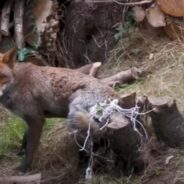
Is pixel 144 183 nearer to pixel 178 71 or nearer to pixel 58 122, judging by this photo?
pixel 58 122

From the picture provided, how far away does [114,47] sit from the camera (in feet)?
25.9

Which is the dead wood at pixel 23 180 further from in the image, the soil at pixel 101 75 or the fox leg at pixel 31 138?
the fox leg at pixel 31 138

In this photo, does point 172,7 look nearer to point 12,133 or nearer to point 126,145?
point 12,133

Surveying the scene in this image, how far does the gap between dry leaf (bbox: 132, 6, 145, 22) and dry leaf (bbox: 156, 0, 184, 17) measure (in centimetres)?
28

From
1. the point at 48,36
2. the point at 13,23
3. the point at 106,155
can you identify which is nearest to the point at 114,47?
the point at 48,36

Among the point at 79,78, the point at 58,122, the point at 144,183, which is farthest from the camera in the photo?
the point at 58,122

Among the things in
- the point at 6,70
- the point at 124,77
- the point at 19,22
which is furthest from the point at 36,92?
the point at 19,22

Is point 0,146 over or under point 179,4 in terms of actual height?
under

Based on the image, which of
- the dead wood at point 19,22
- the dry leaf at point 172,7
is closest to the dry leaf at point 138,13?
the dry leaf at point 172,7

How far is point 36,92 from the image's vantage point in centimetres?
571

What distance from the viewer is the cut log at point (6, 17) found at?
7.86 m

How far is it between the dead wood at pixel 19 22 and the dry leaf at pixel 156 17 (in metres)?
1.71

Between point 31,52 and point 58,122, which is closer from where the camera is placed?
point 58,122

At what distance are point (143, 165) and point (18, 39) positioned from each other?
3.26 meters
